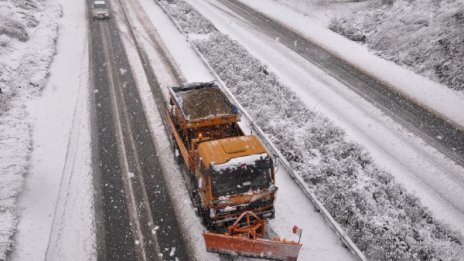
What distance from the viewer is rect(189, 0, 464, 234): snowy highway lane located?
1323 cm

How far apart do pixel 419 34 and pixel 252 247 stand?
2062 centimetres

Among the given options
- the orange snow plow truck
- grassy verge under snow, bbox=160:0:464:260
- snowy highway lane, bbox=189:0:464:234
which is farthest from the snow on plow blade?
snowy highway lane, bbox=189:0:464:234

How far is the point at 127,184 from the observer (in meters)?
13.3

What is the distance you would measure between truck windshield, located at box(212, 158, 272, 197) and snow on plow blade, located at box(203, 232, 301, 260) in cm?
118

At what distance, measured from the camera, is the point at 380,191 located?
12727 millimetres

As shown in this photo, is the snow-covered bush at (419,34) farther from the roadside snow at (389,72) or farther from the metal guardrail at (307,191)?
the metal guardrail at (307,191)

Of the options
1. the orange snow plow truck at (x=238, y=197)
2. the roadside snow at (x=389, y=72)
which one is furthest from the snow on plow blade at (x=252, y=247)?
the roadside snow at (x=389, y=72)

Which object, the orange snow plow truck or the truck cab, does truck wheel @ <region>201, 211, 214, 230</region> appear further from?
the truck cab

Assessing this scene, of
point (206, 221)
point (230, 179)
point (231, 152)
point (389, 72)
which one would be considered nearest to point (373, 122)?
point (389, 72)

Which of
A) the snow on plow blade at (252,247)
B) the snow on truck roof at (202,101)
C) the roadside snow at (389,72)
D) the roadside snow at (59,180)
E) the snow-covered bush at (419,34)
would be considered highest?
the snow-covered bush at (419,34)

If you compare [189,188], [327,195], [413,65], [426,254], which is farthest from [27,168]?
[413,65]

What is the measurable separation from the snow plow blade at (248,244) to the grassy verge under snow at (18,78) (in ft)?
18.7

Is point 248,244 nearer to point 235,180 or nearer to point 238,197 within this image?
point 238,197

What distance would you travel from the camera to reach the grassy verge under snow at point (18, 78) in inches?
476
